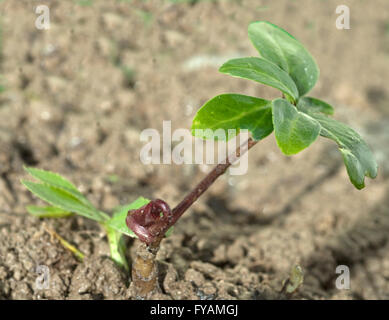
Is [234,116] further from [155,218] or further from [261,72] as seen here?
[155,218]

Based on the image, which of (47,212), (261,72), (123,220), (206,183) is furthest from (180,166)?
(261,72)

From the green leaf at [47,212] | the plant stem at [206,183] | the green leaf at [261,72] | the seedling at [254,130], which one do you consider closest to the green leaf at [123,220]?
the seedling at [254,130]

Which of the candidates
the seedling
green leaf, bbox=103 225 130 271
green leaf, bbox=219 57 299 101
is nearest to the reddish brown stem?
the seedling

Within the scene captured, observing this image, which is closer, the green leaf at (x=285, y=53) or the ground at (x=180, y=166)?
the green leaf at (x=285, y=53)

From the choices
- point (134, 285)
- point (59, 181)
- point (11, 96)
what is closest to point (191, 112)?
point (11, 96)

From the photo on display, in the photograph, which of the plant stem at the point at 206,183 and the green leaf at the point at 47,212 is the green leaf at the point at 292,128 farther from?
the green leaf at the point at 47,212
